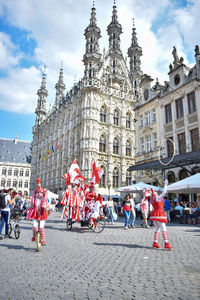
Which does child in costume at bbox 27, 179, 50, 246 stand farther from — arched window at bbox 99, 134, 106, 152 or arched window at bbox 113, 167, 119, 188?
arched window at bbox 113, 167, 119, 188

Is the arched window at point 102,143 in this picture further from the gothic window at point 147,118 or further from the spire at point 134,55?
the spire at point 134,55

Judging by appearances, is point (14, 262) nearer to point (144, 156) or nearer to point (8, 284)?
point (8, 284)

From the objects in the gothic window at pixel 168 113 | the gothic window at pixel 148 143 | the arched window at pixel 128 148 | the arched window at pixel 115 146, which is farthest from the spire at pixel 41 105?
the gothic window at pixel 168 113

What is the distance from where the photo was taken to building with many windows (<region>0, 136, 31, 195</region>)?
70875 mm

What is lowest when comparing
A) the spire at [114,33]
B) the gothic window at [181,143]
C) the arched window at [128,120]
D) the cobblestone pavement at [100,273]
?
the cobblestone pavement at [100,273]

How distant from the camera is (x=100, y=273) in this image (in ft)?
13.1

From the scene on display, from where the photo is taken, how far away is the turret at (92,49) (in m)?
36.9

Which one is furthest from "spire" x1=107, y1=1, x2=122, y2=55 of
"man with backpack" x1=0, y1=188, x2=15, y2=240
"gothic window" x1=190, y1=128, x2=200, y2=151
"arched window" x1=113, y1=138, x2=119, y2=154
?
"man with backpack" x1=0, y1=188, x2=15, y2=240

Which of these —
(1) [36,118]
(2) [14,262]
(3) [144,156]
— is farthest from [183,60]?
(1) [36,118]

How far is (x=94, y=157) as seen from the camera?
33250 millimetres

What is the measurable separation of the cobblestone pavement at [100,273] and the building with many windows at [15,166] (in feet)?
223

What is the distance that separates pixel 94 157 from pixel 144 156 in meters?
11.8

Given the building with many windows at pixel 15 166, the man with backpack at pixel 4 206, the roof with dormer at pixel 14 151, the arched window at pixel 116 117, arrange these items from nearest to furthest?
the man with backpack at pixel 4 206, the arched window at pixel 116 117, the building with many windows at pixel 15 166, the roof with dormer at pixel 14 151

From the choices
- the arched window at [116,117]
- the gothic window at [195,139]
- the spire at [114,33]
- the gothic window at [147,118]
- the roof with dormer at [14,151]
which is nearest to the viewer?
the gothic window at [195,139]
